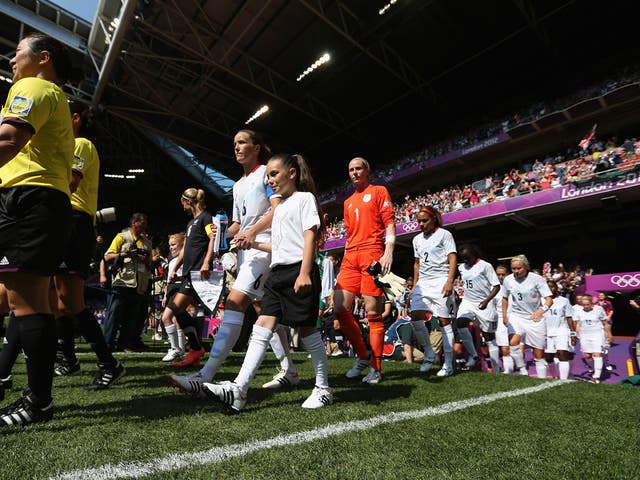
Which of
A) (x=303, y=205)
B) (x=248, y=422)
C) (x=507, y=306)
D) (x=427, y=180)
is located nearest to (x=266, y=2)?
(x=427, y=180)

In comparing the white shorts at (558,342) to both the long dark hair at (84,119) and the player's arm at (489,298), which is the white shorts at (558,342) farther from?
the long dark hair at (84,119)

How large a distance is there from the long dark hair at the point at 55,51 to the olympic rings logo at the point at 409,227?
59.1 ft

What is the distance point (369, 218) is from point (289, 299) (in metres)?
1.84

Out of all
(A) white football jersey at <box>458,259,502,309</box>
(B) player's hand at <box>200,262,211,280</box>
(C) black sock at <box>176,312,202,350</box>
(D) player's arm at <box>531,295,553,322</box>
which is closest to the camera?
(B) player's hand at <box>200,262,211,280</box>

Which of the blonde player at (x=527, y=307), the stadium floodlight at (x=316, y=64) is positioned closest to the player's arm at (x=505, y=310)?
the blonde player at (x=527, y=307)

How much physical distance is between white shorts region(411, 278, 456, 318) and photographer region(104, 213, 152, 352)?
3966mm

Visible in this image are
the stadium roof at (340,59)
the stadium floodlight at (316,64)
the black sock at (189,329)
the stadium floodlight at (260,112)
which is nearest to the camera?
the black sock at (189,329)

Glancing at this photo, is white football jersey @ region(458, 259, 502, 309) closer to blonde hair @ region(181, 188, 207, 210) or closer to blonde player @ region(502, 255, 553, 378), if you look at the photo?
blonde player @ region(502, 255, 553, 378)

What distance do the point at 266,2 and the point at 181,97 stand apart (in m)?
10.2

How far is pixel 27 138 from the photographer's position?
186cm

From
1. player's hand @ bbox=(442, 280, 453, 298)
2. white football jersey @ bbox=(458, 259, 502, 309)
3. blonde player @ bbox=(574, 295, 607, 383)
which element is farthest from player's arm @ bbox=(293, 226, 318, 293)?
blonde player @ bbox=(574, 295, 607, 383)

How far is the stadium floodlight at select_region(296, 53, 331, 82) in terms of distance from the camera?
20.2 m

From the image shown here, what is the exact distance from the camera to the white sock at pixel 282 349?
3482 mm

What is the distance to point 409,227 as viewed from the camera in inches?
778
